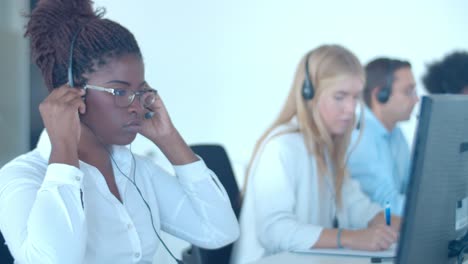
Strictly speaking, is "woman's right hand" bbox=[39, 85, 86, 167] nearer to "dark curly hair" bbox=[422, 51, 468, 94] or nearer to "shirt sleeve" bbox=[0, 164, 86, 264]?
"shirt sleeve" bbox=[0, 164, 86, 264]

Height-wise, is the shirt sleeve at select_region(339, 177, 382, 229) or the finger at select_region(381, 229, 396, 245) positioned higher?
the finger at select_region(381, 229, 396, 245)

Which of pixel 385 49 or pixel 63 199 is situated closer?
pixel 63 199

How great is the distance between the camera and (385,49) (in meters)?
3.52

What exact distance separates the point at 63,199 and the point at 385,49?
2586 mm

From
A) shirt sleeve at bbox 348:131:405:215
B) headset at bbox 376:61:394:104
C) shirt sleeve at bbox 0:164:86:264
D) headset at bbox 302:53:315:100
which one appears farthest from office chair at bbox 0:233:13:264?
headset at bbox 376:61:394:104

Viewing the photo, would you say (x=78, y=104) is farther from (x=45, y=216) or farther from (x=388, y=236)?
(x=388, y=236)

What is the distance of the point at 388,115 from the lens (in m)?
3.04

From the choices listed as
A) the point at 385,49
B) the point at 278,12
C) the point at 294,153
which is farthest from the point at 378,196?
the point at 278,12

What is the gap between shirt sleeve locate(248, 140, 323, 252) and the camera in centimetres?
181

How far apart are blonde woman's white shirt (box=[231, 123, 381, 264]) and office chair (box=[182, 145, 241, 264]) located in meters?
0.07

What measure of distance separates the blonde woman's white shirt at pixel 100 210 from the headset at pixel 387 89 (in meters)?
1.50

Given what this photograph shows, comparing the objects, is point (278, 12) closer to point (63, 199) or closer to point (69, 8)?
point (69, 8)

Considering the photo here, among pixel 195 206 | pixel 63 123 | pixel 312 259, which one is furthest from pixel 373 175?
pixel 63 123

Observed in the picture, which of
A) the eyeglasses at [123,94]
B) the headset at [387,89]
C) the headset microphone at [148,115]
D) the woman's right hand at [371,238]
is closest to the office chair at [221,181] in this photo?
the woman's right hand at [371,238]
